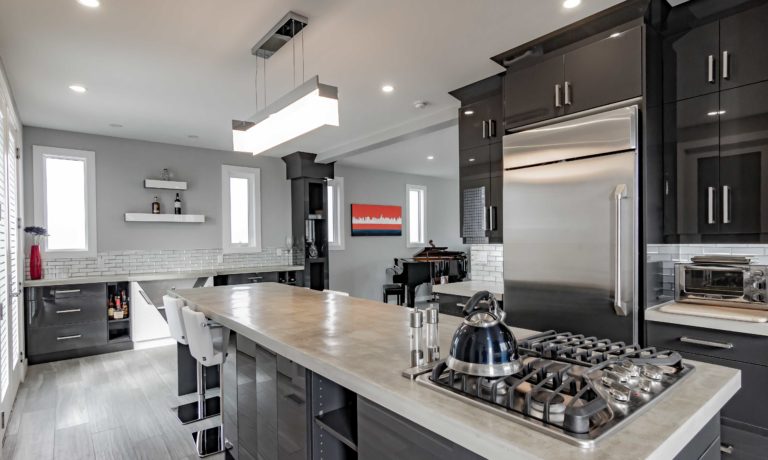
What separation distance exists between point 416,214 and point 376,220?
130cm

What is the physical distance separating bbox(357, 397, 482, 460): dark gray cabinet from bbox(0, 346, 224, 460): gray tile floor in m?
1.77

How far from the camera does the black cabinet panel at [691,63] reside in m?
2.30

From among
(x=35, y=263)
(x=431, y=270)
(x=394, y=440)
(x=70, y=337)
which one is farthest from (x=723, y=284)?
(x=35, y=263)

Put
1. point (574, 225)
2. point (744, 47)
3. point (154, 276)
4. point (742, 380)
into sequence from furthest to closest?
point (154, 276) < point (574, 225) < point (744, 47) < point (742, 380)

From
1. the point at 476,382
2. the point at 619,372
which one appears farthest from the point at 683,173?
the point at 476,382

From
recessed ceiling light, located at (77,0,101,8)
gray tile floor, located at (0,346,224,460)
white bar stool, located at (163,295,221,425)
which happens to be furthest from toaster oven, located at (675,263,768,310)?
recessed ceiling light, located at (77,0,101,8)

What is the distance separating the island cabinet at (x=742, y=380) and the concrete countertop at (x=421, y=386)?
1035 millimetres

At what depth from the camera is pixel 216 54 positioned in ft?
9.58

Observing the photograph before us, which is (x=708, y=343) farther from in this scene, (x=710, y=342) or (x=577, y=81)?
(x=577, y=81)

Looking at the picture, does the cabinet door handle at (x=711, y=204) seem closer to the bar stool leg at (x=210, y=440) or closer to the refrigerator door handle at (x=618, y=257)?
the refrigerator door handle at (x=618, y=257)

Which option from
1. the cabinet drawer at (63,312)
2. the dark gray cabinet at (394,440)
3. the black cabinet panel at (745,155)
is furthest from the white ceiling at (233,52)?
the dark gray cabinet at (394,440)

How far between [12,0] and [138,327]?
379 centimetres

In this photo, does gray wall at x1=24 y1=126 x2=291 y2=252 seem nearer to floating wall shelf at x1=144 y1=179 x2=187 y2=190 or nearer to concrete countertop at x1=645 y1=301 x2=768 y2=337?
floating wall shelf at x1=144 y1=179 x2=187 y2=190

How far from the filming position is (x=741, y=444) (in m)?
1.99
